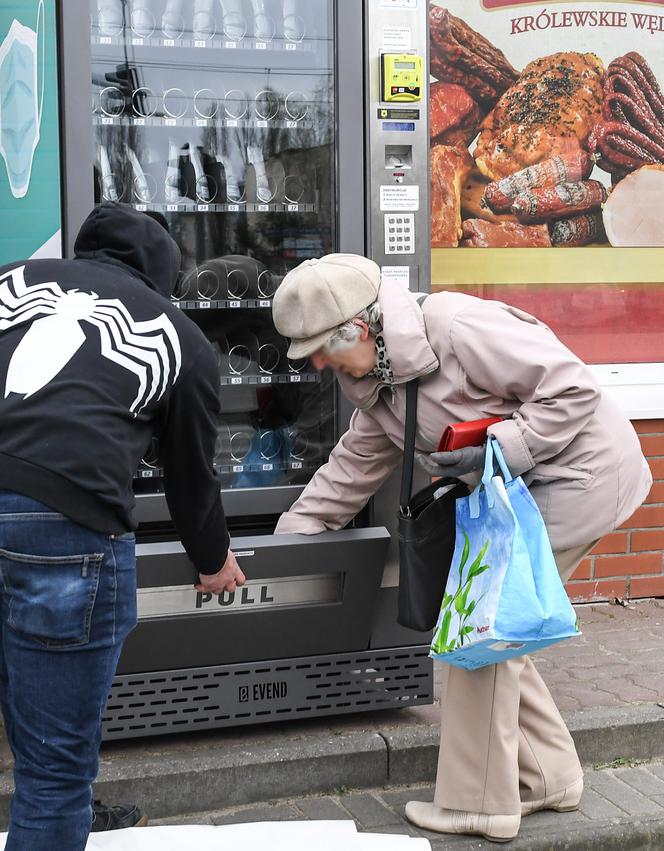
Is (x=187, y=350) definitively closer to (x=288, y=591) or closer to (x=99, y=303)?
(x=99, y=303)

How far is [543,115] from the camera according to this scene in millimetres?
5152

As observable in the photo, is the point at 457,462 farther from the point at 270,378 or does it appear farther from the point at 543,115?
the point at 543,115

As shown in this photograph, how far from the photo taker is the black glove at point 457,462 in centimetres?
300

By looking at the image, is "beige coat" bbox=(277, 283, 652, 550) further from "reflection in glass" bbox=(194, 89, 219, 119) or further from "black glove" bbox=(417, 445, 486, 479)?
"reflection in glass" bbox=(194, 89, 219, 119)

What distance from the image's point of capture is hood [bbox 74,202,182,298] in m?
2.71

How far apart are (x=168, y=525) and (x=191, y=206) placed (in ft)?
3.52

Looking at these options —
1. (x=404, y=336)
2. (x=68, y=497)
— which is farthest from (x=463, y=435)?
(x=68, y=497)

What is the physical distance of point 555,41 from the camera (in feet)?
16.8

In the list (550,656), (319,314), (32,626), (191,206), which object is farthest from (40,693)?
(550,656)

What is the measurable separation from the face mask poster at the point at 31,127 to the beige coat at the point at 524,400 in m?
1.12

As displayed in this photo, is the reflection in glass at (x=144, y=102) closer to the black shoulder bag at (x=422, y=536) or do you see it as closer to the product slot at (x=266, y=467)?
the product slot at (x=266, y=467)

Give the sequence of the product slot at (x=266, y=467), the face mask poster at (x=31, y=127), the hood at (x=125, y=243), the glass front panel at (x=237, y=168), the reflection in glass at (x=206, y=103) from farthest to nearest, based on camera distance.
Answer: the product slot at (x=266, y=467) < the reflection in glass at (x=206, y=103) < the glass front panel at (x=237, y=168) < the face mask poster at (x=31, y=127) < the hood at (x=125, y=243)

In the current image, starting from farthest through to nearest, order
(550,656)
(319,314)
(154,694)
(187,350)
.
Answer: (550,656), (154,694), (319,314), (187,350)

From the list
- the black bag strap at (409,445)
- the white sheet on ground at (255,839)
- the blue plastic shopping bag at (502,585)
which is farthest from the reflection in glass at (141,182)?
the white sheet on ground at (255,839)
